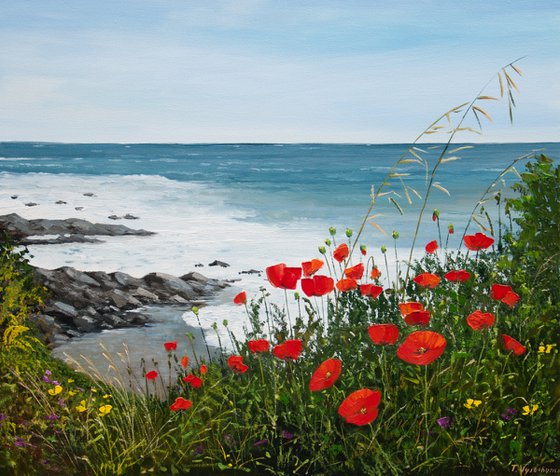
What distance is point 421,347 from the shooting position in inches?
96.4

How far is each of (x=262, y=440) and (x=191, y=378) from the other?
41cm

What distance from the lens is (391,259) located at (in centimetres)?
1132

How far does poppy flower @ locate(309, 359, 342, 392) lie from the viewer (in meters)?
2.58

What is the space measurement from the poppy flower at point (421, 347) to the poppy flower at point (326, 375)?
26cm

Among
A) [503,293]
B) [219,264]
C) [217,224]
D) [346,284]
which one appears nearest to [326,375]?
[346,284]

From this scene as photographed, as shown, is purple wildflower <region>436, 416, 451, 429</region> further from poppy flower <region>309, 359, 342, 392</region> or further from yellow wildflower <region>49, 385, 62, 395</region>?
yellow wildflower <region>49, 385, 62, 395</region>

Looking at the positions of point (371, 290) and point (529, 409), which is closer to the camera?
point (529, 409)

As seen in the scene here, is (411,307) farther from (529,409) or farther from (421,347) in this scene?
(529,409)

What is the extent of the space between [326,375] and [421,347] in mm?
391

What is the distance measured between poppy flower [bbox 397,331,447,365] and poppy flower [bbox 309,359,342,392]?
0.26 m

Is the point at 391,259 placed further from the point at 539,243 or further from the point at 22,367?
the point at 22,367

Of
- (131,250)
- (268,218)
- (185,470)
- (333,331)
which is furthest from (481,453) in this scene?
(268,218)

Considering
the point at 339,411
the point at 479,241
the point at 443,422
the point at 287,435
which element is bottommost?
the point at 287,435

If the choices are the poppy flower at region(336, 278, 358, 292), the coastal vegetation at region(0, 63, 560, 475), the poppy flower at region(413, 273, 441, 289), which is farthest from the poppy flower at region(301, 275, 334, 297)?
the poppy flower at region(413, 273, 441, 289)
